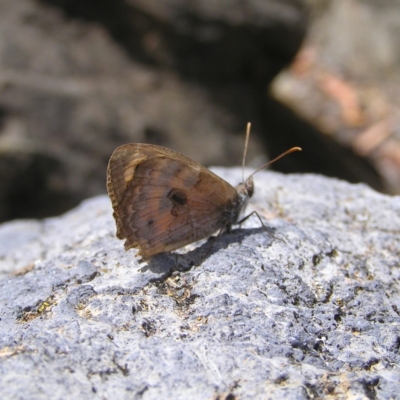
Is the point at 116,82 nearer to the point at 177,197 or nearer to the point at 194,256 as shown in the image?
→ the point at 177,197

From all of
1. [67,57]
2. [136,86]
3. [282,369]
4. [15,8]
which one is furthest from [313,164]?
[282,369]

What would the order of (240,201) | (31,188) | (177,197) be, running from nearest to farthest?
(177,197)
(240,201)
(31,188)

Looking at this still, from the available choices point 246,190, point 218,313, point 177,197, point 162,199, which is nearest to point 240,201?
point 246,190

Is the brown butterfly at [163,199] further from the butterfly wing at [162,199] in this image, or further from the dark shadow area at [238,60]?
the dark shadow area at [238,60]

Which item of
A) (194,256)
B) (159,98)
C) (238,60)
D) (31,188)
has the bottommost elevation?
(31,188)

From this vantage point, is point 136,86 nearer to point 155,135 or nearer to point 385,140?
point 155,135

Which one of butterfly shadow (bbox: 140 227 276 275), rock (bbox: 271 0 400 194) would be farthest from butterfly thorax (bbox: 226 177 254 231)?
rock (bbox: 271 0 400 194)

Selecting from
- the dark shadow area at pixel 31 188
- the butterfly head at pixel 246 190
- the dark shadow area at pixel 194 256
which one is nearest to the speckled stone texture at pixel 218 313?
the dark shadow area at pixel 194 256

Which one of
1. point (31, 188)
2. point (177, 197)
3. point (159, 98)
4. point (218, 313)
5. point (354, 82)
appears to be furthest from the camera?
point (354, 82)
